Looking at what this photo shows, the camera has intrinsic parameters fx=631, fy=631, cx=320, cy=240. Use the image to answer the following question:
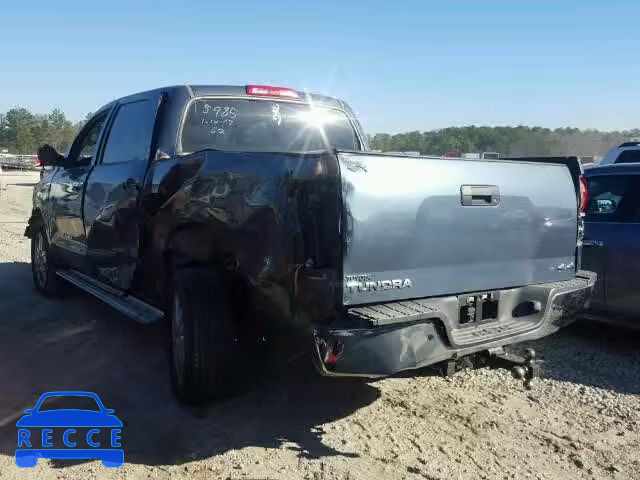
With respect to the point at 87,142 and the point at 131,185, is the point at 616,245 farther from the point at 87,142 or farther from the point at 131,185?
the point at 87,142

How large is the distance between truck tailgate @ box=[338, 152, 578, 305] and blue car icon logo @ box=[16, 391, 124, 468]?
177cm

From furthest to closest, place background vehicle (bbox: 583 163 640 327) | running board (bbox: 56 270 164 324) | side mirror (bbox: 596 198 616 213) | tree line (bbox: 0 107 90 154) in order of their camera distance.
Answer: tree line (bbox: 0 107 90 154), side mirror (bbox: 596 198 616 213), background vehicle (bbox: 583 163 640 327), running board (bbox: 56 270 164 324)

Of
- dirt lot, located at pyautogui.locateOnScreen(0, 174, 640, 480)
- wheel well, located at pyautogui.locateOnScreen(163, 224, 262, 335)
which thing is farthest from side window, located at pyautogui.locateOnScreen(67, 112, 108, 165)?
wheel well, located at pyautogui.locateOnScreen(163, 224, 262, 335)

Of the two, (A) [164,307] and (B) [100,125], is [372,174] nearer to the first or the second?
(A) [164,307]

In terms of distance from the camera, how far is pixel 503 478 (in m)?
3.32

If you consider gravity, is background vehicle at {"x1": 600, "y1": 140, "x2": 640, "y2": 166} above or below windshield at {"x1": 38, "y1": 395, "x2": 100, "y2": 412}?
above

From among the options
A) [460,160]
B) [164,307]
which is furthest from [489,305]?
[164,307]

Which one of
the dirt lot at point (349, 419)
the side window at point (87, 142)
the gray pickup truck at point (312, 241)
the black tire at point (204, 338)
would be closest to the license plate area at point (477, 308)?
the gray pickup truck at point (312, 241)

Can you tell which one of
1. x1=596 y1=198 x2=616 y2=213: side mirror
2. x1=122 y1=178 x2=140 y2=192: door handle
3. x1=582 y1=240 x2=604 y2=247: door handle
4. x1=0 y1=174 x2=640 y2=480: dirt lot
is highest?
x1=122 y1=178 x2=140 y2=192: door handle

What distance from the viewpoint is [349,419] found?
4.04m

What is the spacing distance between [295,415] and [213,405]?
1.87ft

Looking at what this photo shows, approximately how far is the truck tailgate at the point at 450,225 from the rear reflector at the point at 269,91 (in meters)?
2.17

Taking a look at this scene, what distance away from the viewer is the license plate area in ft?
11.7

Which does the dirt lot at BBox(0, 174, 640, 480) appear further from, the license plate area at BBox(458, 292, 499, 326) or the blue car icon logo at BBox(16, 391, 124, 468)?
the license plate area at BBox(458, 292, 499, 326)
